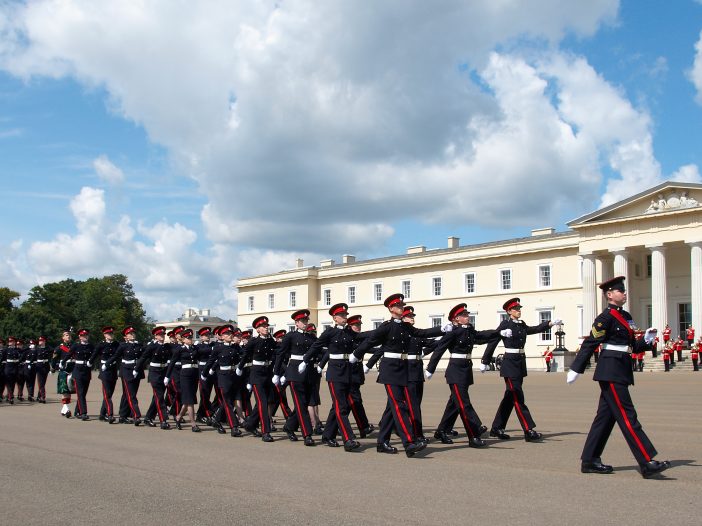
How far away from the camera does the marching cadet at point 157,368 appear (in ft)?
53.1

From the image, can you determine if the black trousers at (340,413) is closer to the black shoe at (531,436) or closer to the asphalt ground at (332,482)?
the asphalt ground at (332,482)

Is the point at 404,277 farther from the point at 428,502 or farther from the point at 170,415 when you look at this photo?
the point at 428,502

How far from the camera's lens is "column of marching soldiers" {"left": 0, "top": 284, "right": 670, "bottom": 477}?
30.4 ft

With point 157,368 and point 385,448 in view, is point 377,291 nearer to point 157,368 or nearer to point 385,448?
point 157,368

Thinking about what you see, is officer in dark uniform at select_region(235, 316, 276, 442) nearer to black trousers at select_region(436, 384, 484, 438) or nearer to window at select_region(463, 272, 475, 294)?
black trousers at select_region(436, 384, 484, 438)

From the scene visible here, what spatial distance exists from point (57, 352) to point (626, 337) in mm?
17502

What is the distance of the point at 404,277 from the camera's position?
237 ft

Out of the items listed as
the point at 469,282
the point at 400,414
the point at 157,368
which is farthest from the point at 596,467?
the point at 469,282

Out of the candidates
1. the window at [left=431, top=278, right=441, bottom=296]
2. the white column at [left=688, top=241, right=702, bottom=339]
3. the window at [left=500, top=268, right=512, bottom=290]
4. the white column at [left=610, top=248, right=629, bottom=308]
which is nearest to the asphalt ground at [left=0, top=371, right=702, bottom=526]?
the white column at [left=688, top=241, right=702, bottom=339]

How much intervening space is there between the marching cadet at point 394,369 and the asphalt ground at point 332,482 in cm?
37

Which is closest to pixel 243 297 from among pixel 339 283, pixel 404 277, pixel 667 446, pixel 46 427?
pixel 339 283

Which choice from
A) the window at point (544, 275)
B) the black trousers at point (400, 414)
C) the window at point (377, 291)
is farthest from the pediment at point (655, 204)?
the black trousers at point (400, 414)

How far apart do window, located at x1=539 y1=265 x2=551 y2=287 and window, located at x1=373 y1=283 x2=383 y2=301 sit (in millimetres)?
17148

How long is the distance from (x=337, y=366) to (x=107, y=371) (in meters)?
7.45
